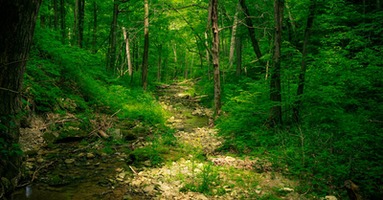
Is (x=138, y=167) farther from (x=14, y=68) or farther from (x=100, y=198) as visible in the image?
(x=14, y=68)

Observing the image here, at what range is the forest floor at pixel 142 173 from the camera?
4.42m

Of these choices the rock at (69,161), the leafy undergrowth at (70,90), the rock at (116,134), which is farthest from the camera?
the rock at (116,134)

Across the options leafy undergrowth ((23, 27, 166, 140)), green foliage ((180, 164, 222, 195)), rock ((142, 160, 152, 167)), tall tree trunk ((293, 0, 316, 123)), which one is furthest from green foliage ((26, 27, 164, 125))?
tall tree trunk ((293, 0, 316, 123))

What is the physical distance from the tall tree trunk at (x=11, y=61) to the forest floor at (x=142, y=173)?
934 millimetres

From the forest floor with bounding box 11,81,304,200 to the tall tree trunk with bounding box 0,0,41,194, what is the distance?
0.93 meters

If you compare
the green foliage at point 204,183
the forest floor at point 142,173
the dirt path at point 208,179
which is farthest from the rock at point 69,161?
the green foliage at point 204,183

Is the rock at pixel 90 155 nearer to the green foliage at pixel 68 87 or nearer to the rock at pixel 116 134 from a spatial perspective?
the rock at pixel 116 134

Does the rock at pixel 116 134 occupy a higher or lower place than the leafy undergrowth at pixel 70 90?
lower

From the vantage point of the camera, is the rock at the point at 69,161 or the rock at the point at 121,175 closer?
the rock at the point at 121,175

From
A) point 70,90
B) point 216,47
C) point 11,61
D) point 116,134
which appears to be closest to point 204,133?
point 116,134

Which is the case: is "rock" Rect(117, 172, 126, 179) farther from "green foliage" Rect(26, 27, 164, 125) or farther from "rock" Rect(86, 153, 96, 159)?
"green foliage" Rect(26, 27, 164, 125)

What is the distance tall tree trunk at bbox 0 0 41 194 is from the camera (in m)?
2.94

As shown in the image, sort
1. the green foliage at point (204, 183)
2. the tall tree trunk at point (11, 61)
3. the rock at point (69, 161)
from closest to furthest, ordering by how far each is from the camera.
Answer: the tall tree trunk at point (11, 61) < the green foliage at point (204, 183) < the rock at point (69, 161)

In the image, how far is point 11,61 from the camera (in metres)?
3.08
